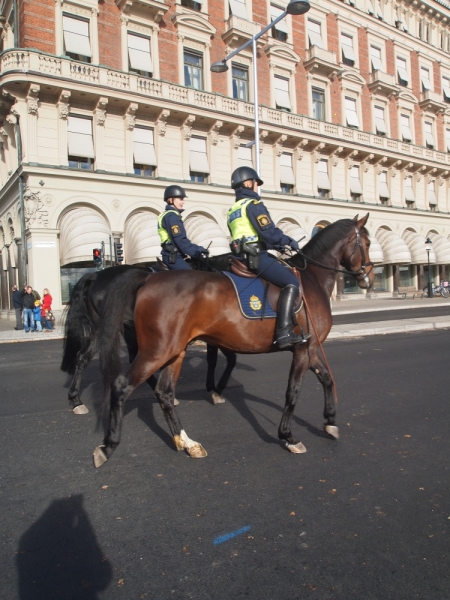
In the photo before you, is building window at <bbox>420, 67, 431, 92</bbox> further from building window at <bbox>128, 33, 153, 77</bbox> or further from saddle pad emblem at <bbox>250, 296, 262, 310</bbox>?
saddle pad emblem at <bbox>250, 296, 262, 310</bbox>

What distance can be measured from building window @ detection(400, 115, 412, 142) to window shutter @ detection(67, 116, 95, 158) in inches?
999

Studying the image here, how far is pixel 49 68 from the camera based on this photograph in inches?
814

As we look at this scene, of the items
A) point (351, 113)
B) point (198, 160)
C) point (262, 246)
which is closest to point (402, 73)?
point (351, 113)

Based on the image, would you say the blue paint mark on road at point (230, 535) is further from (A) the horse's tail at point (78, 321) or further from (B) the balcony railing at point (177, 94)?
(B) the balcony railing at point (177, 94)

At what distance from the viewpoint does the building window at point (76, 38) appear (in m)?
21.8

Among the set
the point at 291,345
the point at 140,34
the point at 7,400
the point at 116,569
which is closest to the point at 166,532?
the point at 116,569

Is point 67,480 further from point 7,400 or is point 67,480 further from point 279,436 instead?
point 7,400

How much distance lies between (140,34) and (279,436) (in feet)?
82.5

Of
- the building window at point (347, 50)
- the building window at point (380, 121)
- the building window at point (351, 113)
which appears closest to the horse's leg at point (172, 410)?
the building window at point (351, 113)

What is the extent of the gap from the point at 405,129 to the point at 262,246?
37280mm

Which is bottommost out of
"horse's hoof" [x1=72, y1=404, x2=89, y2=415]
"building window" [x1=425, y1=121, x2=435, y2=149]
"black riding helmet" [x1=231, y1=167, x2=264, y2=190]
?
"horse's hoof" [x1=72, y1=404, x2=89, y2=415]

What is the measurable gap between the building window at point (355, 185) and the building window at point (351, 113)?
119 inches

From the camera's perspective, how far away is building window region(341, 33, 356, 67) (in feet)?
108

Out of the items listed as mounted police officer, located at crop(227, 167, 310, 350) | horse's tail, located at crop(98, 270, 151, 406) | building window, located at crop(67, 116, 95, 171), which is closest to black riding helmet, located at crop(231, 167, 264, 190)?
mounted police officer, located at crop(227, 167, 310, 350)
